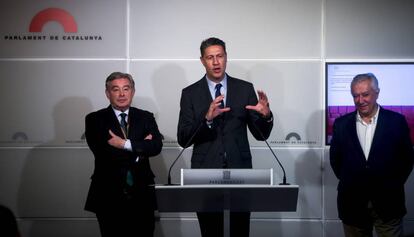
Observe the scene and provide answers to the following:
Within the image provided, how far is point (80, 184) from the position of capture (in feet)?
18.1

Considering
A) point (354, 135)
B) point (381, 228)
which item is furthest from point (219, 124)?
point (381, 228)

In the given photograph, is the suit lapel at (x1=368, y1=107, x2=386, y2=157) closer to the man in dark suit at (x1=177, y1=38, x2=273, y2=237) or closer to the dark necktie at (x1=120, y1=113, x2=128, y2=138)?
the man in dark suit at (x1=177, y1=38, x2=273, y2=237)

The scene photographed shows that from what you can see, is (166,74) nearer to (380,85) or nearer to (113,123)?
(113,123)

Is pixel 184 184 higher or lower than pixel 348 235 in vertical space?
higher

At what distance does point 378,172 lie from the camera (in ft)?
13.2

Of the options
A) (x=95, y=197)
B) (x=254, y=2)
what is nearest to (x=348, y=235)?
(x=95, y=197)

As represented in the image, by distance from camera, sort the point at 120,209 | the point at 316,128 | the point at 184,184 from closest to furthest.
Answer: the point at 184,184
the point at 120,209
the point at 316,128

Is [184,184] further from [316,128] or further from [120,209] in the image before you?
[316,128]

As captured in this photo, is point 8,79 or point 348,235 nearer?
point 348,235

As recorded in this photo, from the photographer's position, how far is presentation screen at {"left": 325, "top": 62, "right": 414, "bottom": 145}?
5434mm

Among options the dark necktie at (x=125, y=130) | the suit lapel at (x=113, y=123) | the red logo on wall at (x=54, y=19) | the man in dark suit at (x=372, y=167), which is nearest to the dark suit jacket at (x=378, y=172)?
the man in dark suit at (x=372, y=167)

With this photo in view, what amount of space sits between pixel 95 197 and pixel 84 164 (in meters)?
1.61

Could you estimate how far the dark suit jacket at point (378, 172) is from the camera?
3.99 metres

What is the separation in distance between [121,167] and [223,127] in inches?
33.3
